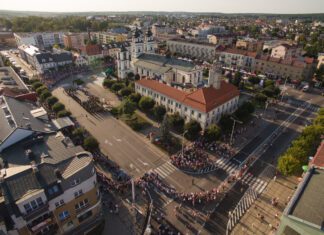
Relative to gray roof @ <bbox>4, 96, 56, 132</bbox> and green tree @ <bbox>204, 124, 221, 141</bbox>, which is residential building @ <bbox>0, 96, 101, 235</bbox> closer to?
gray roof @ <bbox>4, 96, 56, 132</bbox>

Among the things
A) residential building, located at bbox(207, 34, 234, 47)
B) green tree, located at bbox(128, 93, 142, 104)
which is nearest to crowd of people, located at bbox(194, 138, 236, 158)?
green tree, located at bbox(128, 93, 142, 104)

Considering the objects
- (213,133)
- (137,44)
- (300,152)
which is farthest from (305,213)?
(137,44)

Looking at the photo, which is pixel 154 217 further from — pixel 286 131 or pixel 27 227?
pixel 286 131

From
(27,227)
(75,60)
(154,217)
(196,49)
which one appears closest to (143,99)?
(154,217)

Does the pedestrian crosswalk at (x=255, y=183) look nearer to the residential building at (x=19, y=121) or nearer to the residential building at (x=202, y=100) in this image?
the residential building at (x=202, y=100)


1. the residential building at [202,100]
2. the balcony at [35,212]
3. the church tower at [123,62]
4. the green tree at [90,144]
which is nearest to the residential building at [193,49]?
the church tower at [123,62]

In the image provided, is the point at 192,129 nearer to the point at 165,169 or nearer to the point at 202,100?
the point at 202,100
